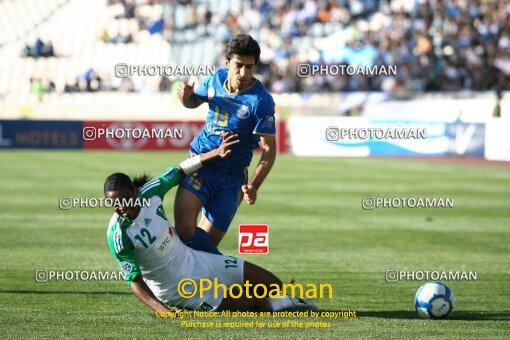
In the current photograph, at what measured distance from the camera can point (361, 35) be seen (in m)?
40.8

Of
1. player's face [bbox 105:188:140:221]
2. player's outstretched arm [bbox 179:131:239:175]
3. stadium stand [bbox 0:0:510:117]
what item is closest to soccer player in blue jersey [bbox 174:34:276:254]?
player's outstretched arm [bbox 179:131:239:175]

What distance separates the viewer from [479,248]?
13.8m

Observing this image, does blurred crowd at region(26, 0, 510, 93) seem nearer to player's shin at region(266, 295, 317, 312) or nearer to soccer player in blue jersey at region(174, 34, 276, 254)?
soccer player in blue jersey at region(174, 34, 276, 254)

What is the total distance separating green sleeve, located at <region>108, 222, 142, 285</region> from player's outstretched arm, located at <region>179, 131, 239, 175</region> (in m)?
1.11

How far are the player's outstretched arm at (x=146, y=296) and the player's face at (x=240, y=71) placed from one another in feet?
6.56

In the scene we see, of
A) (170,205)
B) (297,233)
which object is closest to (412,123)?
(170,205)

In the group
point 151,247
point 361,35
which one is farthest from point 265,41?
point 151,247

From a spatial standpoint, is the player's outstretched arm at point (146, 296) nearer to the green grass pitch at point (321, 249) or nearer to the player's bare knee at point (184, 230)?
the green grass pitch at point (321, 249)

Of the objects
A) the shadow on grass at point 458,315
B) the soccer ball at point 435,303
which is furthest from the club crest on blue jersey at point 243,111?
the soccer ball at point 435,303

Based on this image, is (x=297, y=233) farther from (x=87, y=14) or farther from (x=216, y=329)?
(x=87, y=14)

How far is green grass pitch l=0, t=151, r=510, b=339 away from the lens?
811 centimetres

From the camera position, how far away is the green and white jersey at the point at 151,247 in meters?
8.10

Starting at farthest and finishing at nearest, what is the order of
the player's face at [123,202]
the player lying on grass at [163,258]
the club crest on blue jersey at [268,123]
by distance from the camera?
the club crest on blue jersey at [268,123], the player lying on grass at [163,258], the player's face at [123,202]

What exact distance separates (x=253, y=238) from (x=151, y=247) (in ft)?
5.61
